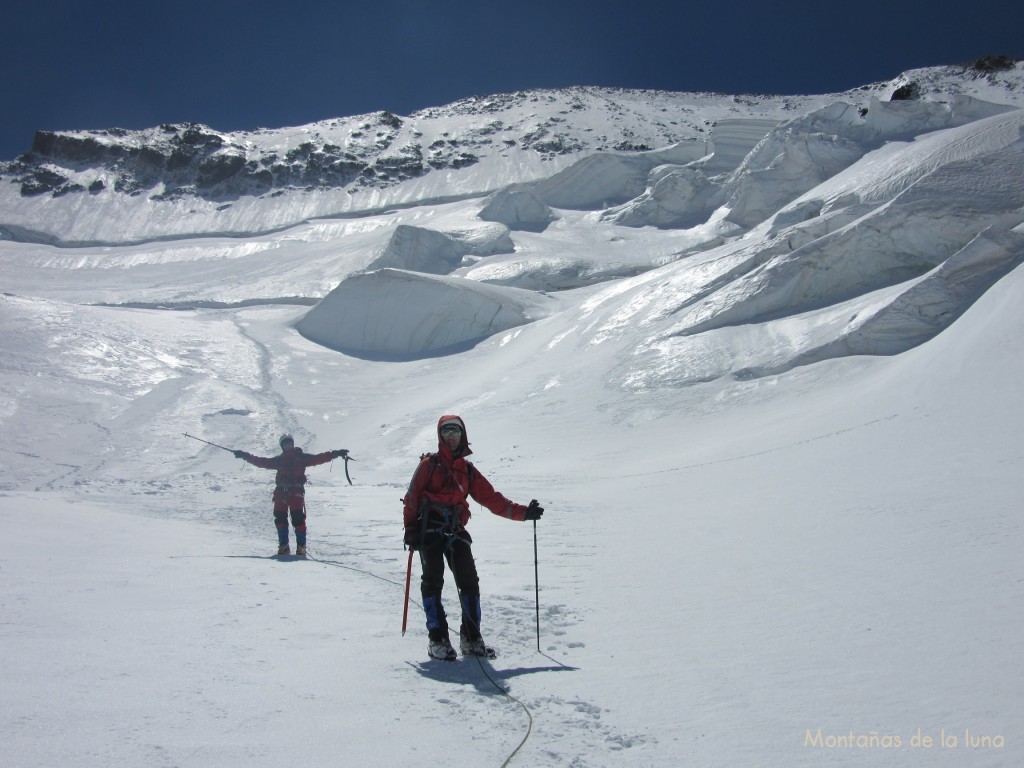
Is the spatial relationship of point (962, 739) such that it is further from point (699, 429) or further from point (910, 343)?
point (910, 343)

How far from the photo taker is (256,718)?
112 inches

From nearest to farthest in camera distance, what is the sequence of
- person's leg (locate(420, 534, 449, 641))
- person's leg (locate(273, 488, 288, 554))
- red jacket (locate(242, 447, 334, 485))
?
person's leg (locate(420, 534, 449, 641))
person's leg (locate(273, 488, 288, 554))
red jacket (locate(242, 447, 334, 485))

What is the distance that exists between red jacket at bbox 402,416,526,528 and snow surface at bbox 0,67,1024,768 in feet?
2.46

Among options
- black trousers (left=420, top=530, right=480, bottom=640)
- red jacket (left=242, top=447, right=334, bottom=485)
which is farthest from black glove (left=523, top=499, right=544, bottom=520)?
red jacket (left=242, top=447, right=334, bottom=485)

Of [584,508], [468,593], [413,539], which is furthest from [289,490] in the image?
[468,593]

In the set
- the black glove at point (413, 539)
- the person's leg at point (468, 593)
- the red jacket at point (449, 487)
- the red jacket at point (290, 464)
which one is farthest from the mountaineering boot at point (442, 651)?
the red jacket at point (290, 464)

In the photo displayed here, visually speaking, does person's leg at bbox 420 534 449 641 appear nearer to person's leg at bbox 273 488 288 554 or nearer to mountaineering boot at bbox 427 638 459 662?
mountaineering boot at bbox 427 638 459 662

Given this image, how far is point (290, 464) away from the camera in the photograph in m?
7.83

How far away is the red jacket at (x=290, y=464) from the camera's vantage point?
305 inches

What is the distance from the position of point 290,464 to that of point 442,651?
439 cm

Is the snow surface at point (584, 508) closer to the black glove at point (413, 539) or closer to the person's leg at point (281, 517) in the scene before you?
the person's leg at point (281, 517)

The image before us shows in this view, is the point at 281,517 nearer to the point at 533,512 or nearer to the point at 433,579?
the point at 433,579

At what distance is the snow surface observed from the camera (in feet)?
9.53

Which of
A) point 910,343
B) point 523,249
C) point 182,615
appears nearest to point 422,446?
point 910,343
